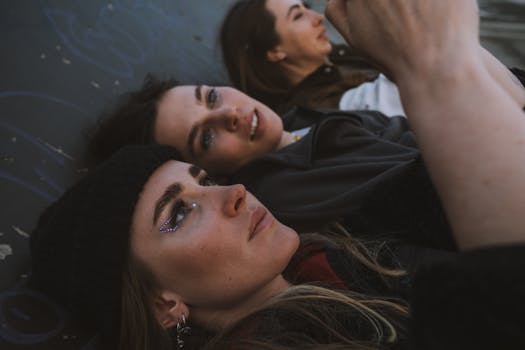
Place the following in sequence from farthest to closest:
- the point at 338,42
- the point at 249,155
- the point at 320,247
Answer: the point at 338,42 → the point at 249,155 → the point at 320,247

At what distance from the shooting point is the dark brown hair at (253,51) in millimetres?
2189

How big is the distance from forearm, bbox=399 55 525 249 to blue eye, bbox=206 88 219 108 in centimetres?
107

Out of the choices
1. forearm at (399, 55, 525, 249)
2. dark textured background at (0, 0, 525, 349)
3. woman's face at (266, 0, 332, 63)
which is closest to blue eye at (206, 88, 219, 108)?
dark textured background at (0, 0, 525, 349)

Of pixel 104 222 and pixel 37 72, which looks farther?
pixel 37 72

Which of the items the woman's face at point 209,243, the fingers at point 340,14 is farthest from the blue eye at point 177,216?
the fingers at point 340,14

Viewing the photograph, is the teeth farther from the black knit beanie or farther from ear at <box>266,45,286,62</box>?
ear at <box>266,45,286,62</box>

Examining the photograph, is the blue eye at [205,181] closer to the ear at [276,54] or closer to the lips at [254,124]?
the lips at [254,124]

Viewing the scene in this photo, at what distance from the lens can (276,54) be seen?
2.23m

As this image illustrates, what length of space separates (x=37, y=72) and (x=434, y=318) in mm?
1420

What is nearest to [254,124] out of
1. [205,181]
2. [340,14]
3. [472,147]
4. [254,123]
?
[254,123]

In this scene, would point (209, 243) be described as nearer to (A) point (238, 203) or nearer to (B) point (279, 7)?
(A) point (238, 203)

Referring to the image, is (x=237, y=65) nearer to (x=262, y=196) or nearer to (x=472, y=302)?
(x=262, y=196)

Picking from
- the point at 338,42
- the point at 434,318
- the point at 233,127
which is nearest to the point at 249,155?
the point at 233,127

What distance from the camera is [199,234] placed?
986mm
